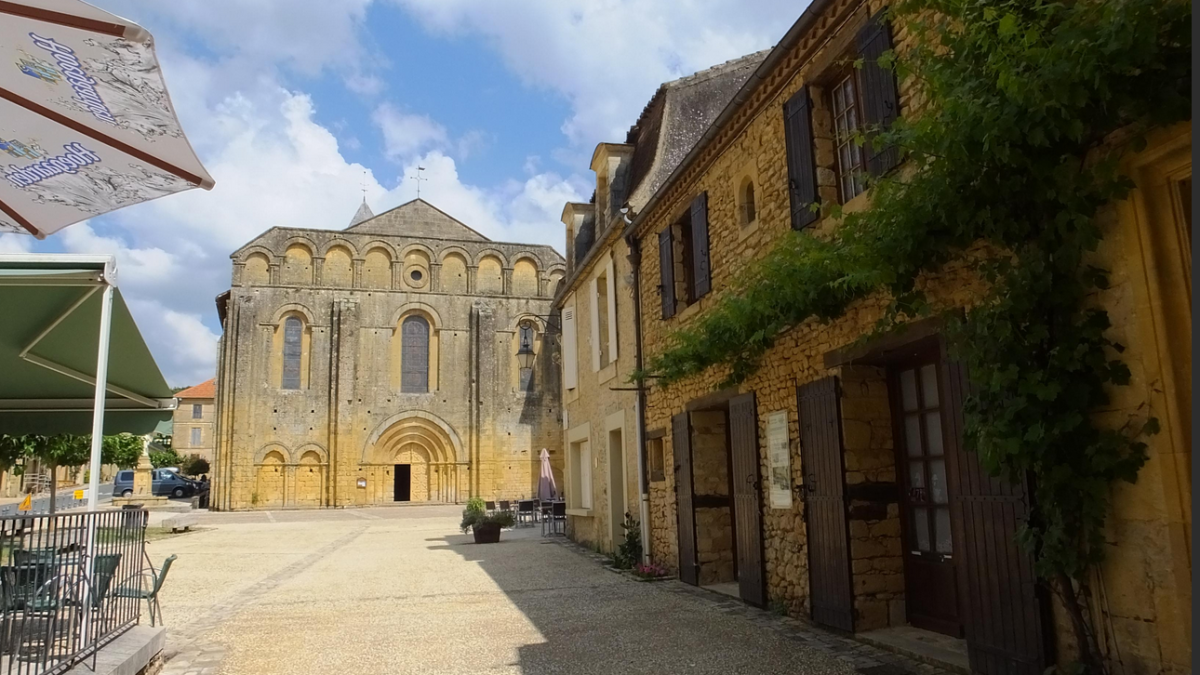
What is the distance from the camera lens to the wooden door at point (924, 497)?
5676mm

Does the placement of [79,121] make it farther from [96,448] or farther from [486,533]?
[486,533]

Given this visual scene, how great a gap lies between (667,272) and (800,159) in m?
3.26

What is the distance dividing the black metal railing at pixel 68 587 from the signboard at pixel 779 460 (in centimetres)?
499

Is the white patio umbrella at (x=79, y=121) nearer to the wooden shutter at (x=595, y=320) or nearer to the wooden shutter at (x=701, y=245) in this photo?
the wooden shutter at (x=701, y=245)

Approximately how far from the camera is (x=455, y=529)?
65.9 feet

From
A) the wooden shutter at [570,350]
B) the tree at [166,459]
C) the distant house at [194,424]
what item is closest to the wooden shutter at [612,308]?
the wooden shutter at [570,350]

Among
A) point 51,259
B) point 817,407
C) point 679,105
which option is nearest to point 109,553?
point 51,259

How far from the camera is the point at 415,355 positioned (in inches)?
1374

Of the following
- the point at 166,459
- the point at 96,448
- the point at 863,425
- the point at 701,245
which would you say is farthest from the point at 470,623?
the point at 166,459

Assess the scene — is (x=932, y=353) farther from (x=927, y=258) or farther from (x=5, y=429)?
(x=5, y=429)

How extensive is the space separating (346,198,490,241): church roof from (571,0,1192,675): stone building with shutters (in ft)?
89.8

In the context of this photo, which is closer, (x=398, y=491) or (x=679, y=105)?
(x=679, y=105)

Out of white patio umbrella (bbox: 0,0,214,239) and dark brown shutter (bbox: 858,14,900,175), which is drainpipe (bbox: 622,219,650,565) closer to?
dark brown shutter (bbox: 858,14,900,175)

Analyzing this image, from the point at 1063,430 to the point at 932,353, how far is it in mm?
2094
